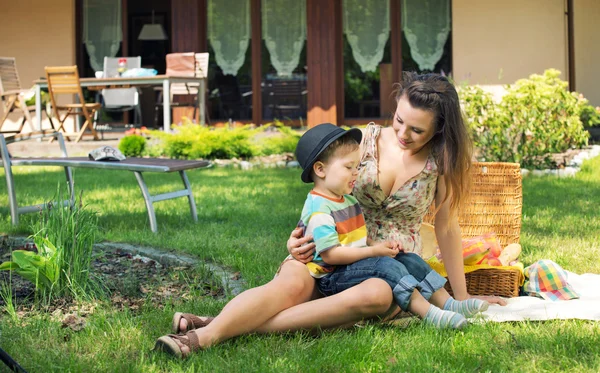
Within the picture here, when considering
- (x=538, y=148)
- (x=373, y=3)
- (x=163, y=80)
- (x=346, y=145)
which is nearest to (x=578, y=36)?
(x=373, y=3)

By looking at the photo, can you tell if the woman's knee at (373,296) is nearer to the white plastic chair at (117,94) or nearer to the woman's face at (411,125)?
the woman's face at (411,125)

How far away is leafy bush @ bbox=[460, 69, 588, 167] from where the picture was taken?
762 centimetres

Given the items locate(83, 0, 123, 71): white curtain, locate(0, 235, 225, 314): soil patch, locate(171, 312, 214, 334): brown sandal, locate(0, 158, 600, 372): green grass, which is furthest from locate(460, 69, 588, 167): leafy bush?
locate(83, 0, 123, 71): white curtain

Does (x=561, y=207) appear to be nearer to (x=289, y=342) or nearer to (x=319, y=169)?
(x=319, y=169)

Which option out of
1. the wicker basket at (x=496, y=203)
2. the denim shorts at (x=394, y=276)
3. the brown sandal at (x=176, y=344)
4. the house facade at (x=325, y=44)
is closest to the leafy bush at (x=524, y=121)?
the wicker basket at (x=496, y=203)

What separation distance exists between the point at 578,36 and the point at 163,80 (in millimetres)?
6563

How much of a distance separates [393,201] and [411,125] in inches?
13.3

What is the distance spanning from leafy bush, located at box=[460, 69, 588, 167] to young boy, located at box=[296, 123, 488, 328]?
4.90 meters

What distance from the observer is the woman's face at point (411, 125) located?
9.66ft

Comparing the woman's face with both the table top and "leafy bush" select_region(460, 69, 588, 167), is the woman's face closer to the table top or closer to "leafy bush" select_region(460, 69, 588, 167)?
the table top

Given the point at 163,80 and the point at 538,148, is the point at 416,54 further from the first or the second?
the point at 538,148

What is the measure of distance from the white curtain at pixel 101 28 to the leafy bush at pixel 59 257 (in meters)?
11.3

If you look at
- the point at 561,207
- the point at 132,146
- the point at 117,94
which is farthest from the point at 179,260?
the point at 117,94

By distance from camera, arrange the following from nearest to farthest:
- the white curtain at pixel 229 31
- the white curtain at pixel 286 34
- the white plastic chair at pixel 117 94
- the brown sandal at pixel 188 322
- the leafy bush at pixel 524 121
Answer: the brown sandal at pixel 188 322
the leafy bush at pixel 524 121
the white plastic chair at pixel 117 94
the white curtain at pixel 286 34
the white curtain at pixel 229 31
